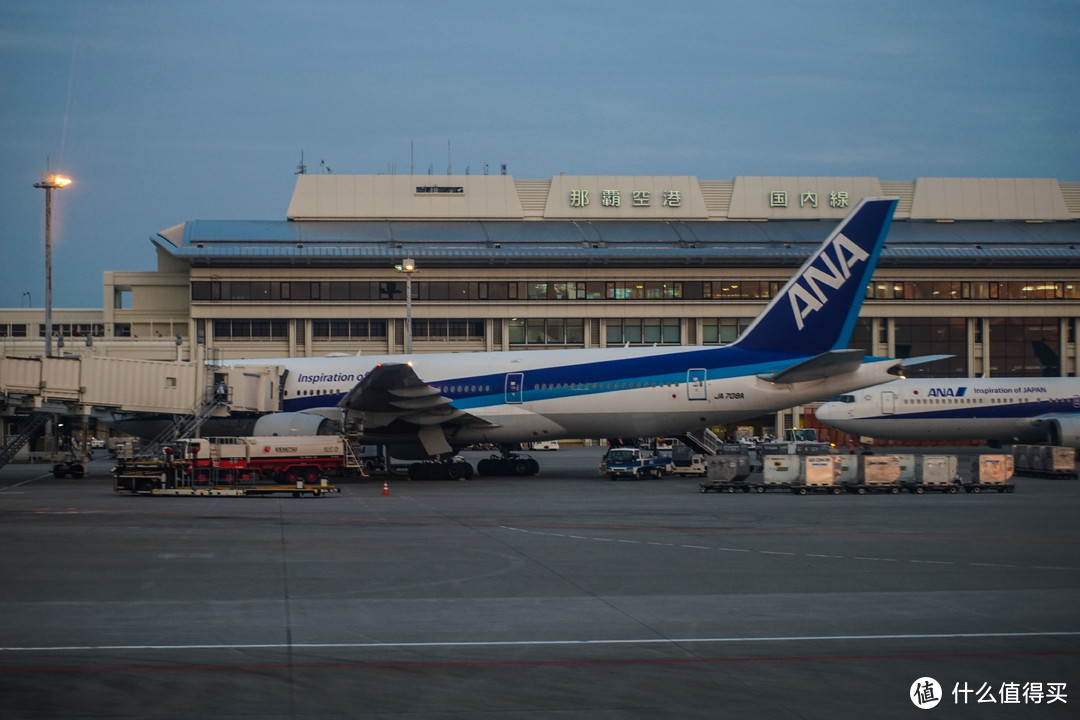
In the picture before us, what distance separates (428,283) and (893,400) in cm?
3537

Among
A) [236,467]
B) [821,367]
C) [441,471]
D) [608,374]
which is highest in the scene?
[821,367]

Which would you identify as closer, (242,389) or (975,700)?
(975,700)

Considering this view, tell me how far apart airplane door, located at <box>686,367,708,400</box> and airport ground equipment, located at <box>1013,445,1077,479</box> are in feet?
43.0

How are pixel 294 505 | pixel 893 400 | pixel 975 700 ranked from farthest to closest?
pixel 893 400, pixel 294 505, pixel 975 700

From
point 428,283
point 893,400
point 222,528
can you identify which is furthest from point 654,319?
point 222,528

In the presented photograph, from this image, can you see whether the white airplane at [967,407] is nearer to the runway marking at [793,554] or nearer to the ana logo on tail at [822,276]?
the ana logo on tail at [822,276]

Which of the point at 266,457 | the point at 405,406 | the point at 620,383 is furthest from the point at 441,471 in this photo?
the point at 266,457

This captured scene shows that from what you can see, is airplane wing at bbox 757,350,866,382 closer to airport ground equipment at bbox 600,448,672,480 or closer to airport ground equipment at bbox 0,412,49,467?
airport ground equipment at bbox 600,448,672,480

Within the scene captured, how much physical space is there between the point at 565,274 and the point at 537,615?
6510cm

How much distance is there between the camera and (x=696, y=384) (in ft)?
123

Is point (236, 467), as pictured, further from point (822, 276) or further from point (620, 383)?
point (822, 276)

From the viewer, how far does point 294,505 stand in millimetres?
28172

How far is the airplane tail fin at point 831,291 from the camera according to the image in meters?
35.8

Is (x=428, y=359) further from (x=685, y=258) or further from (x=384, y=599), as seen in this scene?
(x=685, y=258)
